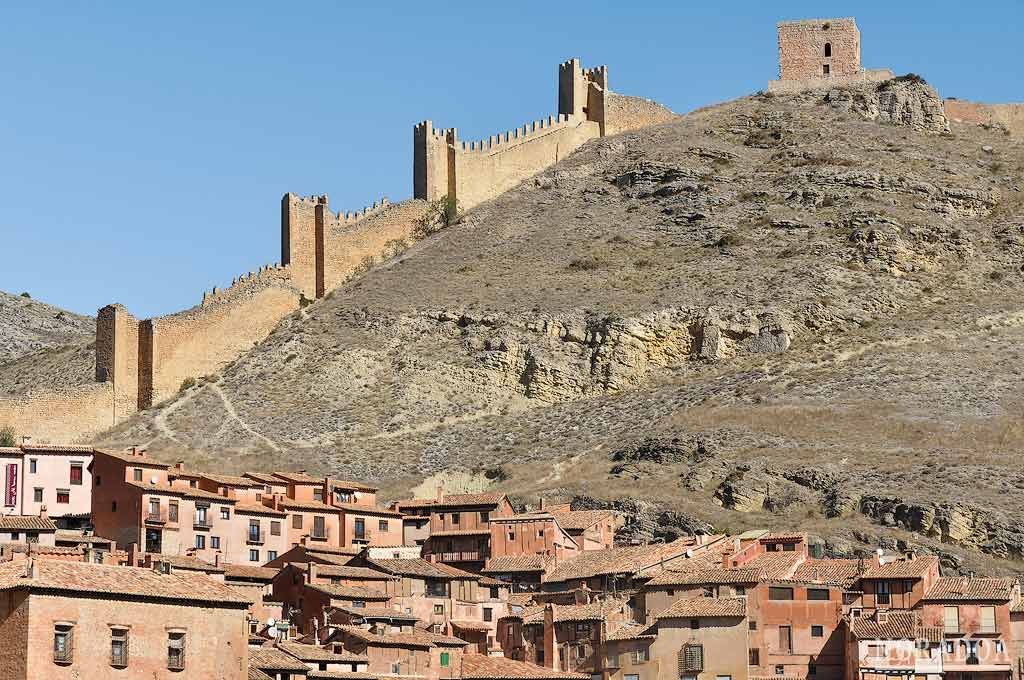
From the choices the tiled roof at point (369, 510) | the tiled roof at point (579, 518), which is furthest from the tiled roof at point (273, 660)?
the tiled roof at point (369, 510)

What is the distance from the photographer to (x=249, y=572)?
72.0m

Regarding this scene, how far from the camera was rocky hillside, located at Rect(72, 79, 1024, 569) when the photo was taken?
8675cm

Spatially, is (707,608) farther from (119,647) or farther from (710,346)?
(710,346)

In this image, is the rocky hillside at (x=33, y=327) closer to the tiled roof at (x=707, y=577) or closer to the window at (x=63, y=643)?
the tiled roof at (x=707, y=577)

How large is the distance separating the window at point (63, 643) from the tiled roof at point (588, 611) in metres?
25.0

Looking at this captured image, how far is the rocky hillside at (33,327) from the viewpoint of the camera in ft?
437

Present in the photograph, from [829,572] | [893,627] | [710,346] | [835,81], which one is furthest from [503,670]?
[835,81]

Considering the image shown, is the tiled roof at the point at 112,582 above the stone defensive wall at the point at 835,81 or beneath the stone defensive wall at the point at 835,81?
beneath

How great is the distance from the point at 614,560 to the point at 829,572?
822cm

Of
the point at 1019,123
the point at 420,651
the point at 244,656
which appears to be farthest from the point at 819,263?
the point at 244,656

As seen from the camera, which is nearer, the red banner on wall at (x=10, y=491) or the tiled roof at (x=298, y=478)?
the red banner on wall at (x=10, y=491)

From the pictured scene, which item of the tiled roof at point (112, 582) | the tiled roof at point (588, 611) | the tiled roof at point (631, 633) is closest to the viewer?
the tiled roof at point (112, 582)

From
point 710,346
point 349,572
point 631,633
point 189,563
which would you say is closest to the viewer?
point 631,633

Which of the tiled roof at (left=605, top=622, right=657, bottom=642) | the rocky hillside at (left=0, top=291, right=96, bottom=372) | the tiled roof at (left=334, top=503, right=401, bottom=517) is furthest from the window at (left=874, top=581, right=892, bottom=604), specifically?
the rocky hillside at (left=0, top=291, right=96, bottom=372)
